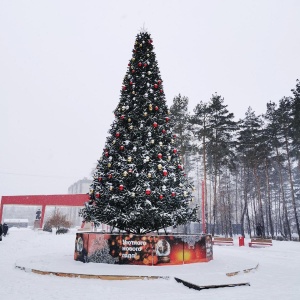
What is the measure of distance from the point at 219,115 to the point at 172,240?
81.6ft

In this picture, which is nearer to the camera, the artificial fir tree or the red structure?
the artificial fir tree

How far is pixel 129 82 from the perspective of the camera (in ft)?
42.4

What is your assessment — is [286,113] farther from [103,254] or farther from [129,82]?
[103,254]

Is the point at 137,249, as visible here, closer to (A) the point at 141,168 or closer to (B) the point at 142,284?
(B) the point at 142,284

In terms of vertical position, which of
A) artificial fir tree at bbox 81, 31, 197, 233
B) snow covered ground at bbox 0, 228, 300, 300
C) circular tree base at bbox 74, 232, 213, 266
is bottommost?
snow covered ground at bbox 0, 228, 300, 300

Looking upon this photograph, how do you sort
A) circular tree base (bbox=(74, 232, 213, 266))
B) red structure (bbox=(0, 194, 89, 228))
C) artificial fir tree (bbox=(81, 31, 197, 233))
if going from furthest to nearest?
red structure (bbox=(0, 194, 89, 228))
artificial fir tree (bbox=(81, 31, 197, 233))
circular tree base (bbox=(74, 232, 213, 266))

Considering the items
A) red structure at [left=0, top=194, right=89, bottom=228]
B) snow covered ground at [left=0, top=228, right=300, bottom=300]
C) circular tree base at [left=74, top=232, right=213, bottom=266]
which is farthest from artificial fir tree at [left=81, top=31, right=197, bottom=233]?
red structure at [left=0, top=194, right=89, bottom=228]

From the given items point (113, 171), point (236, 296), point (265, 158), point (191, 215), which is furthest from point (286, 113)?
point (236, 296)

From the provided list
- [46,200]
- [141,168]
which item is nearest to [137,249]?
[141,168]

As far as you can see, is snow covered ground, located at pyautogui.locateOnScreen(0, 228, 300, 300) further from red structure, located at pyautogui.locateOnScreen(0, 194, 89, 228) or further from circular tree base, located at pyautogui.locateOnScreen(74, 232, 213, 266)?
red structure, located at pyautogui.locateOnScreen(0, 194, 89, 228)

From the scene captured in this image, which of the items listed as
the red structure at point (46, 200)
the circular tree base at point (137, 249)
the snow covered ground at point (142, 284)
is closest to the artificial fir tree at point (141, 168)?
the circular tree base at point (137, 249)

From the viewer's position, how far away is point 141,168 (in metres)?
11.7

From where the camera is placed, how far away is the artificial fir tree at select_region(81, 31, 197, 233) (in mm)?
11172

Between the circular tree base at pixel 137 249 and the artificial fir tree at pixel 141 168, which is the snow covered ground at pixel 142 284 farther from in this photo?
the artificial fir tree at pixel 141 168
